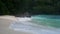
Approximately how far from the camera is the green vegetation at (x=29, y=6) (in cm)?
570

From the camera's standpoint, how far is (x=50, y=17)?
6.87m

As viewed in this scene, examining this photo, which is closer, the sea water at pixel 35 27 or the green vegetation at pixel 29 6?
the sea water at pixel 35 27

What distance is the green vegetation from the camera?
18.7 feet

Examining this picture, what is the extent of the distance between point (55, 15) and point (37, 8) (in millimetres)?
1390

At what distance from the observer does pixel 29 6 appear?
5.93 metres

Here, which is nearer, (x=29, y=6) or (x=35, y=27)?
(x=35, y=27)

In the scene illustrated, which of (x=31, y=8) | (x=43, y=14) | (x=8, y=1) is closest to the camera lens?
(x=8, y=1)

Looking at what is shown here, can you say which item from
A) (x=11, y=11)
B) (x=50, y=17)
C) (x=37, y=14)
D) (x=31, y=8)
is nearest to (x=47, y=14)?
(x=50, y=17)

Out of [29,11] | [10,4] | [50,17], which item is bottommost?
[50,17]

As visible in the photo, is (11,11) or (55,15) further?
(55,15)

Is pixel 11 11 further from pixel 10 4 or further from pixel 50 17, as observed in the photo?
pixel 50 17

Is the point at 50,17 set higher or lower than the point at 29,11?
lower

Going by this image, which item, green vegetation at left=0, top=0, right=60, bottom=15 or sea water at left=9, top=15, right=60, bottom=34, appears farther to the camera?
green vegetation at left=0, top=0, right=60, bottom=15

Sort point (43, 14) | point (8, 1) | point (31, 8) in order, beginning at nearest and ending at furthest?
1. point (8, 1)
2. point (31, 8)
3. point (43, 14)
